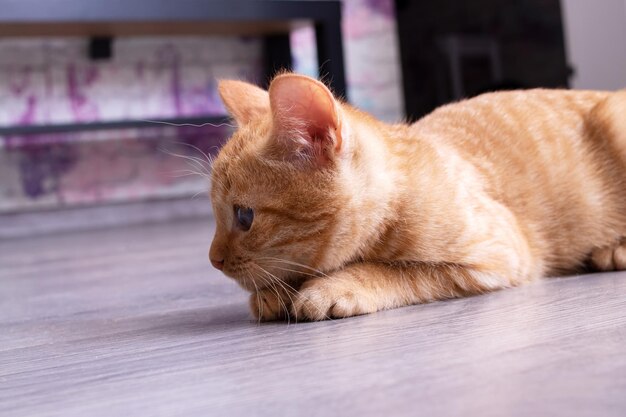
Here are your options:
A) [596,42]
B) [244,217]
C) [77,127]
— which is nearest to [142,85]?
[77,127]

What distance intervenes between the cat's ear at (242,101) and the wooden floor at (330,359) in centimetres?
35

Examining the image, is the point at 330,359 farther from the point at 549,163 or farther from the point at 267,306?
the point at 549,163

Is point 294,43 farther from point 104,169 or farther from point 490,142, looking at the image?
point 490,142

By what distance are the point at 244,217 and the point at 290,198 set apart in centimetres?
9

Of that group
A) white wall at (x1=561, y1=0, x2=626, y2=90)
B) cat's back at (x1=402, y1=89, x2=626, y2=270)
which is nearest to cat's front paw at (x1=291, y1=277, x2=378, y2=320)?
cat's back at (x1=402, y1=89, x2=626, y2=270)

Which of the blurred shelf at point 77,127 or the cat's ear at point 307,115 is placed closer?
the cat's ear at point 307,115

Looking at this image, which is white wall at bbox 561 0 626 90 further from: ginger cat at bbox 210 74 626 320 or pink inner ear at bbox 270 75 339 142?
pink inner ear at bbox 270 75 339 142

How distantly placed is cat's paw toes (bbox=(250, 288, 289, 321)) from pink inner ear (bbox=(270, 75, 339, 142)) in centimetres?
26

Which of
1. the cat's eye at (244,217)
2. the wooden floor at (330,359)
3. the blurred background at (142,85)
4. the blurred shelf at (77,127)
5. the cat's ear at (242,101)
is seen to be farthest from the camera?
the blurred background at (142,85)

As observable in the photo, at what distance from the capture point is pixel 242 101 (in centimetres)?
149

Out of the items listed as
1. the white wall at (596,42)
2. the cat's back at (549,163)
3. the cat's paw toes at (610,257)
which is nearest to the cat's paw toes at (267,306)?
the cat's back at (549,163)

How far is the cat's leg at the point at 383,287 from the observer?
122 cm

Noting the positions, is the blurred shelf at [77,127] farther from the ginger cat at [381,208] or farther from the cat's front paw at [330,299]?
the cat's front paw at [330,299]

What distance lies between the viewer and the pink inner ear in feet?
3.72
